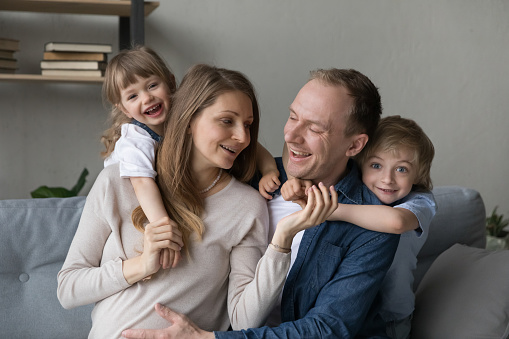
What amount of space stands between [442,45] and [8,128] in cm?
284

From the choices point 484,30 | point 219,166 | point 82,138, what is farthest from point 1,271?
point 484,30

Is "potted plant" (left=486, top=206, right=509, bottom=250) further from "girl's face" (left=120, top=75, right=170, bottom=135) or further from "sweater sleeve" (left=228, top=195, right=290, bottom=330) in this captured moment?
"girl's face" (left=120, top=75, right=170, bottom=135)

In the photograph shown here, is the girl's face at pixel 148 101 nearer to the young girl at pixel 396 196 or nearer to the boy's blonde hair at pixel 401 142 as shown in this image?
the young girl at pixel 396 196

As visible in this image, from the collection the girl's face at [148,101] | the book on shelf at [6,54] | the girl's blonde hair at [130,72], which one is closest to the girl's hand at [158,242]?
the girl's face at [148,101]

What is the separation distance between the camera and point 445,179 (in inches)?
162

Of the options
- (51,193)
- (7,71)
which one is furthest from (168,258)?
(7,71)

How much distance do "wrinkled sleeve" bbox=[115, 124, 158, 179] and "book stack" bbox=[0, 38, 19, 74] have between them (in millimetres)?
1500

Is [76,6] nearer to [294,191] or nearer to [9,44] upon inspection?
[9,44]

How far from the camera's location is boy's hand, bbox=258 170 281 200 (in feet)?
5.74

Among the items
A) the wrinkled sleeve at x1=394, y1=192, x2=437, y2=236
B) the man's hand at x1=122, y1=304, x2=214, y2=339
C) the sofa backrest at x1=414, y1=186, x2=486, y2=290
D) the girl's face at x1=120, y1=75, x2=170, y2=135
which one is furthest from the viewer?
the sofa backrest at x1=414, y1=186, x2=486, y2=290

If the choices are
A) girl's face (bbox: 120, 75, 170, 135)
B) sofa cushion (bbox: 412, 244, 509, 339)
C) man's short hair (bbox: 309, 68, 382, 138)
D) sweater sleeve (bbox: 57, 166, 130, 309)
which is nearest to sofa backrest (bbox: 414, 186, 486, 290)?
sofa cushion (bbox: 412, 244, 509, 339)

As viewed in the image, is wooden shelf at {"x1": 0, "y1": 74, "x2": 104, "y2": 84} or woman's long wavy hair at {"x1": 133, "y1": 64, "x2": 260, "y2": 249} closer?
woman's long wavy hair at {"x1": 133, "y1": 64, "x2": 260, "y2": 249}

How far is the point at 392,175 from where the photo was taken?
1.75 metres

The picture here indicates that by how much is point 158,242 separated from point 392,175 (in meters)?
0.72
